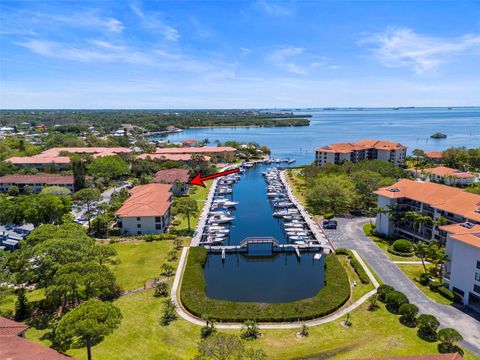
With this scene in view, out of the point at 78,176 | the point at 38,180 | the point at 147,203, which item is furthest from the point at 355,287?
the point at 38,180

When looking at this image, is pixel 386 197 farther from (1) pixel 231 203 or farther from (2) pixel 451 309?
(1) pixel 231 203

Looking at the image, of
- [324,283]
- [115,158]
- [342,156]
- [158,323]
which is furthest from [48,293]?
[342,156]

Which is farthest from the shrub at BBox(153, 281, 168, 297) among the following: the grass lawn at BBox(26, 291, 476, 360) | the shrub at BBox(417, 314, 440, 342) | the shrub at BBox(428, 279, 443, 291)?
the shrub at BBox(428, 279, 443, 291)

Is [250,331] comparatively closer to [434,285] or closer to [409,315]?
[409,315]

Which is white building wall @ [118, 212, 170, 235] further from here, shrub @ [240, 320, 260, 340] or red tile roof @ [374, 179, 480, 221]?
red tile roof @ [374, 179, 480, 221]

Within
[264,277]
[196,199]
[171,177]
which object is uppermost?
[171,177]

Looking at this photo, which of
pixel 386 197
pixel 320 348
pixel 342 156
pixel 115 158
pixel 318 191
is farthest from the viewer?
pixel 342 156
